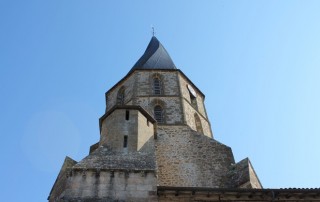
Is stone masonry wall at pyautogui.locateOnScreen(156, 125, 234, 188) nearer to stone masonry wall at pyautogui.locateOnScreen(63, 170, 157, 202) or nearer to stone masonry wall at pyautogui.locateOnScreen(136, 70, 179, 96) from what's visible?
stone masonry wall at pyautogui.locateOnScreen(136, 70, 179, 96)

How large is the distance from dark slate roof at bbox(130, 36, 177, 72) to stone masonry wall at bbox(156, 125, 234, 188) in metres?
4.90

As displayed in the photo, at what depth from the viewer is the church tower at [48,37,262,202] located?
451 inches

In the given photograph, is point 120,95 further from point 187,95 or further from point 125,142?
point 125,142

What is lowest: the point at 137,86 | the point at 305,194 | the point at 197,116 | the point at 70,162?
the point at 305,194

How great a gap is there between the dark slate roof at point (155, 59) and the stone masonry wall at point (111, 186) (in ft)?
33.6

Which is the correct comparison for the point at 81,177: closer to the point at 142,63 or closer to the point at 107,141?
the point at 107,141

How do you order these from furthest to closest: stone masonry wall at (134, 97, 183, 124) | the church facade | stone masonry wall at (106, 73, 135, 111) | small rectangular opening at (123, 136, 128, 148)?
stone masonry wall at (106, 73, 135, 111), stone masonry wall at (134, 97, 183, 124), small rectangular opening at (123, 136, 128, 148), the church facade

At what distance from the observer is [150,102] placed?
63.1ft

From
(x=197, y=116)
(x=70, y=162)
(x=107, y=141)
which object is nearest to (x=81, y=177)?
(x=107, y=141)

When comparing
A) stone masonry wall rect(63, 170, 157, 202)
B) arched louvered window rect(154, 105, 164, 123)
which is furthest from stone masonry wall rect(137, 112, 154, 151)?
arched louvered window rect(154, 105, 164, 123)

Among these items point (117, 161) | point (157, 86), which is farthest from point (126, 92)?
point (117, 161)

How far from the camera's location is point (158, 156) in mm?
16328

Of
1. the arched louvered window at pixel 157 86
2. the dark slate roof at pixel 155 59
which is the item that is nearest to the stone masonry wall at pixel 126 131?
the arched louvered window at pixel 157 86

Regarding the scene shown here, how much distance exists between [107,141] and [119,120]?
0.92 meters
